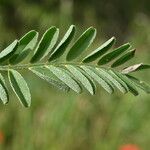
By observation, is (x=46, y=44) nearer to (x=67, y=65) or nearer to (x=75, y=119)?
(x=67, y=65)

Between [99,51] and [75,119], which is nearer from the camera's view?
[99,51]

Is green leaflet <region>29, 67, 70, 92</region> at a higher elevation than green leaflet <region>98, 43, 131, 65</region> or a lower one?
lower

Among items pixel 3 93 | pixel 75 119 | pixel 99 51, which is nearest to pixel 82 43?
pixel 99 51

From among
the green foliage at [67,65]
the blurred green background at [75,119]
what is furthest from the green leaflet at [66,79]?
the blurred green background at [75,119]

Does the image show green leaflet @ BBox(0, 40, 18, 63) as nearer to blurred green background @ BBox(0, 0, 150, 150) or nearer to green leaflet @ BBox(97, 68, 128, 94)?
green leaflet @ BBox(97, 68, 128, 94)

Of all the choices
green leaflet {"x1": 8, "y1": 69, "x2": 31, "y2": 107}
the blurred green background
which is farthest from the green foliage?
the blurred green background
